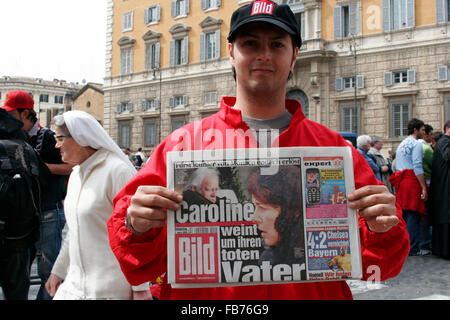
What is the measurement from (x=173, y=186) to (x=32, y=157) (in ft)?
7.79

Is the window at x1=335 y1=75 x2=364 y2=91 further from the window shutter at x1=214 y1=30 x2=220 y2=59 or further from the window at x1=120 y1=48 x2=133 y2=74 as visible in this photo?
the window at x1=120 y1=48 x2=133 y2=74

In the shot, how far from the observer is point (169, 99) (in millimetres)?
26484

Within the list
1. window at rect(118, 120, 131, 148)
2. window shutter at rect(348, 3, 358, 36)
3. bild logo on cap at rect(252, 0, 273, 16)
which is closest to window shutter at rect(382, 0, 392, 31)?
window shutter at rect(348, 3, 358, 36)

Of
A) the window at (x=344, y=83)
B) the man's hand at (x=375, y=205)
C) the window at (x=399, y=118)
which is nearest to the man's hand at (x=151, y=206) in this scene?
the man's hand at (x=375, y=205)

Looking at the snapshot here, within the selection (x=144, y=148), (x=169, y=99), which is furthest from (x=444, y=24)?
(x=144, y=148)

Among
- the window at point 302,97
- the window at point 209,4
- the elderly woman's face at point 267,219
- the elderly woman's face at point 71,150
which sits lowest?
the elderly woman's face at point 267,219

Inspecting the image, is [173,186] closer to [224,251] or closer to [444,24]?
[224,251]

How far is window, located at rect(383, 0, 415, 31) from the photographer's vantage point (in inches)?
744

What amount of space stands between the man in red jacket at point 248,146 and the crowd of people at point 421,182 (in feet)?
17.4

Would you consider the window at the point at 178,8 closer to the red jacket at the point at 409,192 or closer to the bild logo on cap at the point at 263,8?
the red jacket at the point at 409,192

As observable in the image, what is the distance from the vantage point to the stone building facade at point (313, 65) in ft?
61.3

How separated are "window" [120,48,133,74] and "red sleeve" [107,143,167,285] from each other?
93.3 ft

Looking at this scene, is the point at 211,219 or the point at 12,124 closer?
the point at 211,219

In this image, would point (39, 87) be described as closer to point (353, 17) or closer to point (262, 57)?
point (353, 17)
